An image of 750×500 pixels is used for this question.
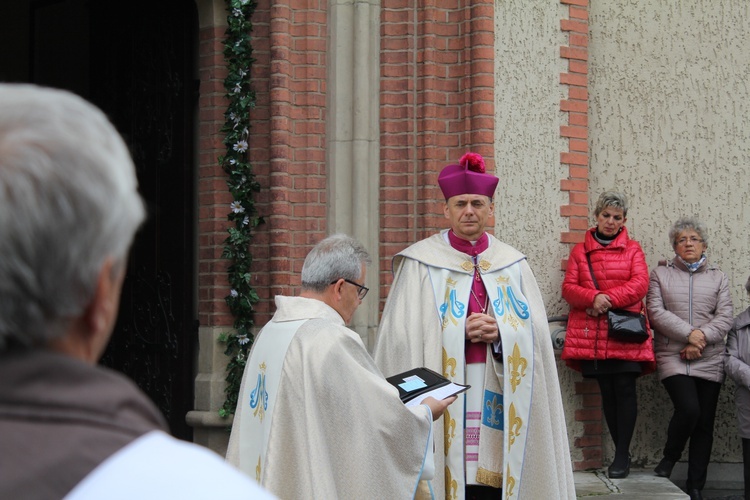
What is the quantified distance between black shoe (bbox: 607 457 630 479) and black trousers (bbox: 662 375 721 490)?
321 millimetres

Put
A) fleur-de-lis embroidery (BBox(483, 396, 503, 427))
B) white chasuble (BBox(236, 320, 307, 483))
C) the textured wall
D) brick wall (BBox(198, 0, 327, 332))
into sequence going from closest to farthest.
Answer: white chasuble (BBox(236, 320, 307, 483)) → fleur-de-lis embroidery (BBox(483, 396, 503, 427)) → brick wall (BBox(198, 0, 327, 332)) → the textured wall

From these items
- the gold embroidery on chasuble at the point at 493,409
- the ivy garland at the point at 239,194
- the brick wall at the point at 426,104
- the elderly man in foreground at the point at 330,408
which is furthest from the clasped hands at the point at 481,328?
the ivy garland at the point at 239,194

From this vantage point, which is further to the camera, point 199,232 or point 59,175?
point 199,232

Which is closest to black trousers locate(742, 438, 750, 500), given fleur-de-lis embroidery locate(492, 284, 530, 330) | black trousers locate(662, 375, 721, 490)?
black trousers locate(662, 375, 721, 490)

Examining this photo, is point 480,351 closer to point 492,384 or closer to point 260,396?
point 492,384

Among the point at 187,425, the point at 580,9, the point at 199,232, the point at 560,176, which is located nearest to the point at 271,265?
the point at 199,232

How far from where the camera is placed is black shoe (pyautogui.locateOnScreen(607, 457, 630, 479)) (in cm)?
738

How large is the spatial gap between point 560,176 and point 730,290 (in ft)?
5.07

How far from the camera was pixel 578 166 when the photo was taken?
7.50 meters

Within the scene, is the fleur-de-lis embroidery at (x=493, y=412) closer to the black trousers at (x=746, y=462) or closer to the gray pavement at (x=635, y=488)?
the gray pavement at (x=635, y=488)

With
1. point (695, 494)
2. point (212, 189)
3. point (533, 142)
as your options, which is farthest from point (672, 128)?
point (212, 189)

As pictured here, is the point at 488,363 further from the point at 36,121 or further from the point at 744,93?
the point at 36,121

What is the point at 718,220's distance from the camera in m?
8.05

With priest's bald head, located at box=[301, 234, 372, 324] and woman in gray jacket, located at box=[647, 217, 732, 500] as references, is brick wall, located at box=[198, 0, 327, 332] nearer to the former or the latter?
woman in gray jacket, located at box=[647, 217, 732, 500]
